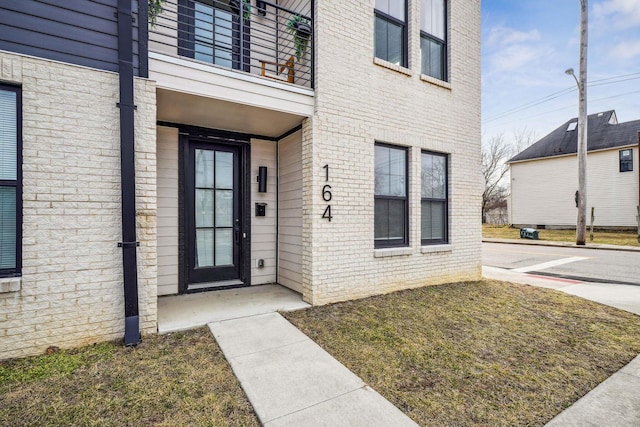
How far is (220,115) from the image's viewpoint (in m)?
4.41

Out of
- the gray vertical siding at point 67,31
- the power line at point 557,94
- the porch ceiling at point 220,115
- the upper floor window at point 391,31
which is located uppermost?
the power line at point 557,94

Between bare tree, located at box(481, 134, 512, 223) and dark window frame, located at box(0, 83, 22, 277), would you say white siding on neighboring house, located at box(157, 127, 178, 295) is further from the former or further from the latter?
bare tree, located at box(481, 134, 512, 223)

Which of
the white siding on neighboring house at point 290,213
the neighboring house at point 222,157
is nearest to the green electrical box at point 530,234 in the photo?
the neighboring house at point 222,157

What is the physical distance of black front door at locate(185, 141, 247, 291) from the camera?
4.84 m

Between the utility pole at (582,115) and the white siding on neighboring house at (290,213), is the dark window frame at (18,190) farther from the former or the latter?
the utility pole at (582,115)

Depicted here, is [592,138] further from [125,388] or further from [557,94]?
[125,388]

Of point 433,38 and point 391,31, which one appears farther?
point 433,38

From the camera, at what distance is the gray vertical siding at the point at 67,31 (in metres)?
2.71

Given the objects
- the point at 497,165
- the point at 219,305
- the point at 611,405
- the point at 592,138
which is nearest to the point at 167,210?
the point at 219,305

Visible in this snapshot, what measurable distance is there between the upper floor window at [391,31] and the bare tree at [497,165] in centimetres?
3440

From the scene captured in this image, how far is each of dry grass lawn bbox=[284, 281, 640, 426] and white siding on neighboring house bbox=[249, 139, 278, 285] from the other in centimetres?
164

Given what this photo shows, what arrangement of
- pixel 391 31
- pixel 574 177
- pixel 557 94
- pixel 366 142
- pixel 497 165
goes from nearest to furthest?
pixel 366 142, pixel 391 31, pixel 574 177, pixel 557 94, pixel 497 165

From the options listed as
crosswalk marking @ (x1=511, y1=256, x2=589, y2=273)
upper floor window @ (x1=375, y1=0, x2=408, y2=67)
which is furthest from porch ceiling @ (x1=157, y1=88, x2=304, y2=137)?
crosswalk marking @ (x1=511, y1=256, x2=589, y2=273)

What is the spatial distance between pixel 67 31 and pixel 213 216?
295 cm
